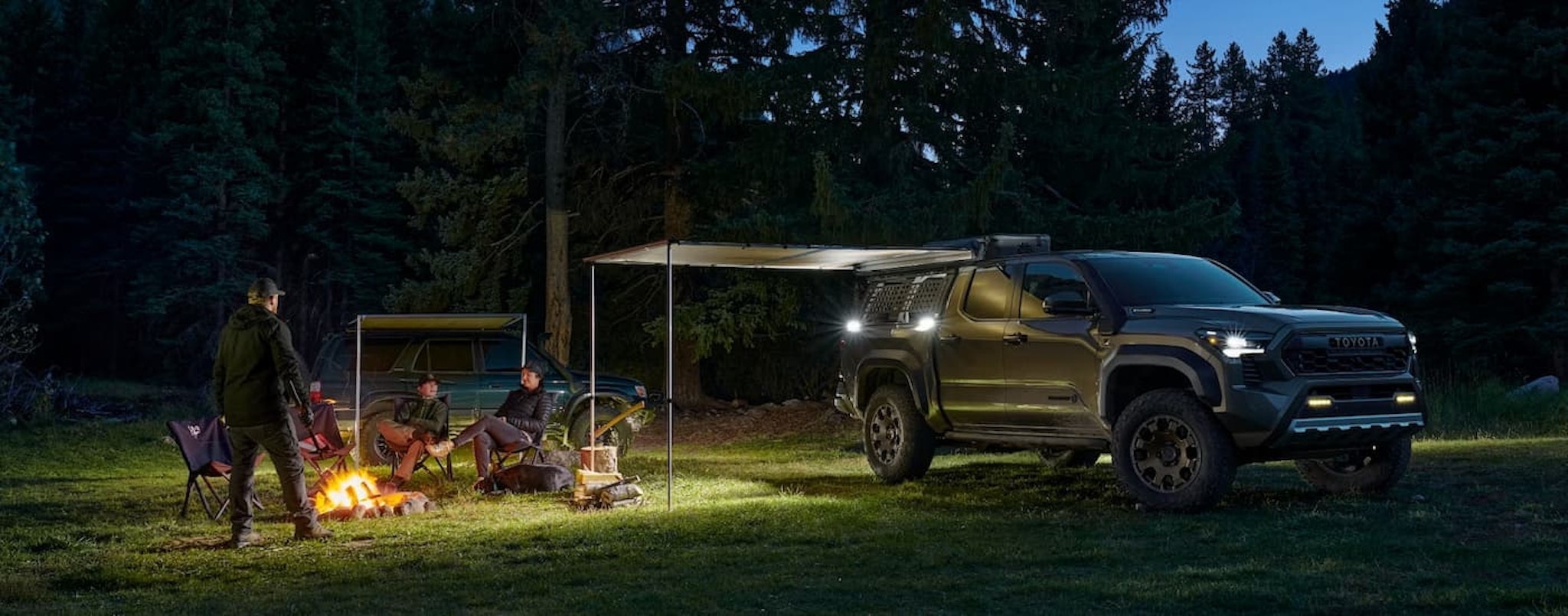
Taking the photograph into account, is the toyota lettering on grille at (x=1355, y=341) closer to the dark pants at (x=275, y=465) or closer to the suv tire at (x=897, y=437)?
the suv tire at (x=897, y=437)

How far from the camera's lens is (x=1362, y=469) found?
1086cm

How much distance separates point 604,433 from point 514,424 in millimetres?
2797

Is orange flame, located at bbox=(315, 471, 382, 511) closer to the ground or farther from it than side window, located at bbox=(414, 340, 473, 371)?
closer to the ground

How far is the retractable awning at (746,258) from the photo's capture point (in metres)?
11.1

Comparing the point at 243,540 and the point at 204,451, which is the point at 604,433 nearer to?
the point at 204,451

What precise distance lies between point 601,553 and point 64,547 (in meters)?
3.77

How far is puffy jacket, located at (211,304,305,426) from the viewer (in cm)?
955

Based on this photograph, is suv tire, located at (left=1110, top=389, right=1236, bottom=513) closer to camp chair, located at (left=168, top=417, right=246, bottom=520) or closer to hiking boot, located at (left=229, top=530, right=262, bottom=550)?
hiking boot, located at (left=229, top=530, right=262, bottom=550)

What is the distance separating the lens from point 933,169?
75.3 ft

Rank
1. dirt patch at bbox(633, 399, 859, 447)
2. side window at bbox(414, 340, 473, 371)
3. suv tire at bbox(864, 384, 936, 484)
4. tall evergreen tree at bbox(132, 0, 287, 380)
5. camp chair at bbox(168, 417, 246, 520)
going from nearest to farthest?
camp chair at bbox(168, 417, 246, 520), suv tire at bbox(864, 384, 936, 484), side window at bbox(414, 340, 473, 371), dirt patch at bbox(633, 399, 859, 447), tall evergreen tree at bbox(132, 0, 287, 380)

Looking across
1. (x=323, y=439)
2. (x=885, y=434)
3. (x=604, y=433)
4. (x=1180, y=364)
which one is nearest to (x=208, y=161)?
(x=604, y=433)

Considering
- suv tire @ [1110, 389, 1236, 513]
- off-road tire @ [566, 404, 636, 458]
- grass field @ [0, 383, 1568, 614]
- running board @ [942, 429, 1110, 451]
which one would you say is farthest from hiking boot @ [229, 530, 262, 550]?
off-road tire @ [566, 404, 636, 458]

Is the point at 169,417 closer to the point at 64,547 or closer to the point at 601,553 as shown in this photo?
the point at 64,547

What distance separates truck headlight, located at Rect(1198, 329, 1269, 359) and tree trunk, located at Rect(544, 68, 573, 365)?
15203 millimetres
